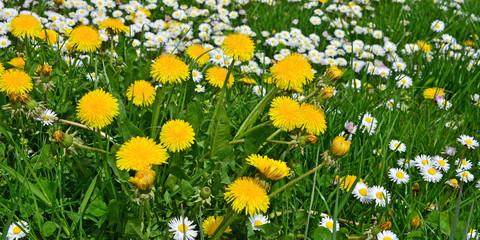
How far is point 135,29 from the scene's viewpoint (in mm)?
3369

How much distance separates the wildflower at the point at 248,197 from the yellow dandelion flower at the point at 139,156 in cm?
25

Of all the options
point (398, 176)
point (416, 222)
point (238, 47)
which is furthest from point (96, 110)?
point (398, 176)

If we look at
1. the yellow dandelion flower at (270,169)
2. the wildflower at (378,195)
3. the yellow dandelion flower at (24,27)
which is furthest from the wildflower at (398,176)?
the yellow dandelion flower at (24,27)

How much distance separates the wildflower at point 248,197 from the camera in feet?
4.23

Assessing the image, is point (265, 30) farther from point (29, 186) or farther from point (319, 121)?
point (29, 186)

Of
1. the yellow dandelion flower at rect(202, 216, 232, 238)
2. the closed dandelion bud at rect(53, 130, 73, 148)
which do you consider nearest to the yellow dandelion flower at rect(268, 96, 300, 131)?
the yellow dandelion flower at rect(202, 216, 232, 238)

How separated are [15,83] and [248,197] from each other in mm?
1036

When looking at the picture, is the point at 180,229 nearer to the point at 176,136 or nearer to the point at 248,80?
the point at 176,136

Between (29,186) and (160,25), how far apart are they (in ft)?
7.43

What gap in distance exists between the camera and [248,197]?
1.30 m

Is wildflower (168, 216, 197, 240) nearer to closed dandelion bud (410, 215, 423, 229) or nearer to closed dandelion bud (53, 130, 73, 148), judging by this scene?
closed dandelion bud (53, 130, 73, 148)

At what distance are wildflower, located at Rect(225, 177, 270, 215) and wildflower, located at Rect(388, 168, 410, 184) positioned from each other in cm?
89

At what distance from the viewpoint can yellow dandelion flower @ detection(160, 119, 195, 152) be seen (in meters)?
1.47

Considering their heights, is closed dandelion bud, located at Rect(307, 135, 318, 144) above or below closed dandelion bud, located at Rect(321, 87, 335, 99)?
below
